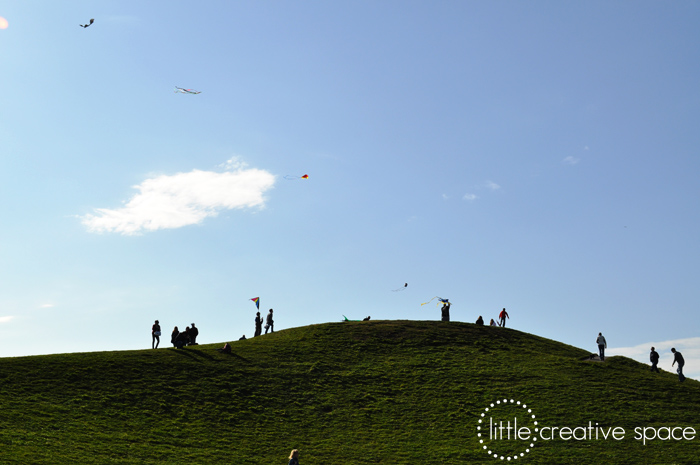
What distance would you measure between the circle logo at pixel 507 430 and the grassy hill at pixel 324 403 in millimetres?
236

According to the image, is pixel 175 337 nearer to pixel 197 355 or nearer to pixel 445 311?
pixel 197 355

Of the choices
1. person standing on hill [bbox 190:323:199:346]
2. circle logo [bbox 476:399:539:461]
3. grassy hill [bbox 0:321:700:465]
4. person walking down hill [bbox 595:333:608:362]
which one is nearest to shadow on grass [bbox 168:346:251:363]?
grassy hill [bbox 0:321:700:465]

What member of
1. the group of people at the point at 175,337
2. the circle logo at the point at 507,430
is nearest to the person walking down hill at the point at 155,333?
the group of people at the point at 175,337

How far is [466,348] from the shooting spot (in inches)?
1946

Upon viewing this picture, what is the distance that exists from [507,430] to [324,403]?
38.2 ft

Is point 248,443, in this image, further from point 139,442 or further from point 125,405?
point 125,405

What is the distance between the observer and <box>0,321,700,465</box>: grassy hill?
2802cm

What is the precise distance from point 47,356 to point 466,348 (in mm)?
33384

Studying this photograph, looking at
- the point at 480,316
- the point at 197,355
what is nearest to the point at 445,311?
the point at 480,316

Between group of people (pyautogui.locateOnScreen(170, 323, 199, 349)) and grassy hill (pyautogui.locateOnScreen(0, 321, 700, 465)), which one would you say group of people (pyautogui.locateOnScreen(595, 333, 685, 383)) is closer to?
grassy hill (pyautogui.locateOnScreen(0, 321, 700, 465))

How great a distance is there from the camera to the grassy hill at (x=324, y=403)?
28.0m

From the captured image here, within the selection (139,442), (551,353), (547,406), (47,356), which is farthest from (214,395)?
(551,353)

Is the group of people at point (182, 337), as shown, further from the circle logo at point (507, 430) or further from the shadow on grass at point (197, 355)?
the circle logo at point (507, 430)

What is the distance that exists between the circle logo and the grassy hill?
0.24m
